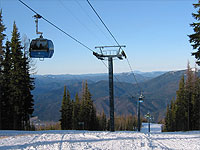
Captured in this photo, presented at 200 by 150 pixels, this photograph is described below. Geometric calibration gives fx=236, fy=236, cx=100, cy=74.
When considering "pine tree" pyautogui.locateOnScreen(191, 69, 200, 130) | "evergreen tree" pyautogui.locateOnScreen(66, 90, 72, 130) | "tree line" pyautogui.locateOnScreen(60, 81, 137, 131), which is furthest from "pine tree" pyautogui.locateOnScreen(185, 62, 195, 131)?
"evergreen tree" pyautogui.locateOnScreen(66, 90, 72, 130)

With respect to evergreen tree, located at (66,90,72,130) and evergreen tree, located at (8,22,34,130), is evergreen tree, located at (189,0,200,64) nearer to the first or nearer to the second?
evergreen tree, located at (8,22,34,130)

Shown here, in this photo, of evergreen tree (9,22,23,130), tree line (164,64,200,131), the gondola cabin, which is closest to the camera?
the gondola cabin

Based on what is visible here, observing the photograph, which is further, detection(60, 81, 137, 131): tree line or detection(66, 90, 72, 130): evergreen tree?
detection(66, 90, 72, 130): evergreen tree

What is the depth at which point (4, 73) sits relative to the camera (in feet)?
95.9

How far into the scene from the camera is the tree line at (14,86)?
28.6 meters

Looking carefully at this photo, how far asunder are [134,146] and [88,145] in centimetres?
212

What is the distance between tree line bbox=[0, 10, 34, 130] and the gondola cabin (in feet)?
54.5

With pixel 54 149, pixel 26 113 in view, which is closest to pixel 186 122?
pixel 26 113

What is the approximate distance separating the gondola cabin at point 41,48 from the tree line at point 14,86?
16597 millimetres

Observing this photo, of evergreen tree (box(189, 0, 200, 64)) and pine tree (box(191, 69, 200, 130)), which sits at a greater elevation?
evergreen tree (box(189, 0, 200, 64))

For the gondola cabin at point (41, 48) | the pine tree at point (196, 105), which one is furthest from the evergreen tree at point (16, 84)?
the pine tree at point (196, 105)

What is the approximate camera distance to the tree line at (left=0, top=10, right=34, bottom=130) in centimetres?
2857

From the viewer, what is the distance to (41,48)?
13.0 m

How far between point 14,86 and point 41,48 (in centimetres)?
1711
